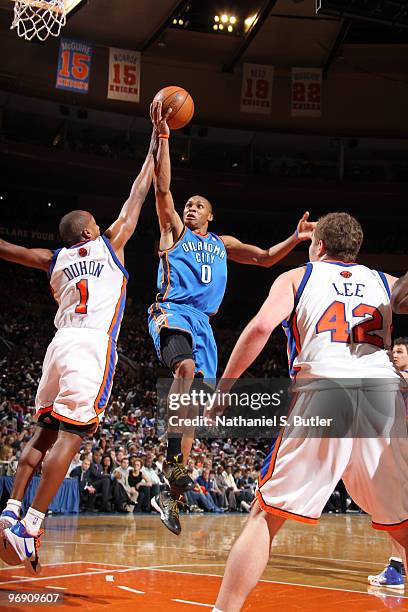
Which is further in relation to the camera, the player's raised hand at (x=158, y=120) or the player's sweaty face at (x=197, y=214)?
the player's sweaty face at (x=197, y=214)

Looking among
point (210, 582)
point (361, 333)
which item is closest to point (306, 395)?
point (361, 333)

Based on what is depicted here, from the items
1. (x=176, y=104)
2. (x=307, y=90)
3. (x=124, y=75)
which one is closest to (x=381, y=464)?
(x=176, y=104)

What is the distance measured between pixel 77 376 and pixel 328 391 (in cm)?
186

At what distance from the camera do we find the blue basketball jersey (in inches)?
239

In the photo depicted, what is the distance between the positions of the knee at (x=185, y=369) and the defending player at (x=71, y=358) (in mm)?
939

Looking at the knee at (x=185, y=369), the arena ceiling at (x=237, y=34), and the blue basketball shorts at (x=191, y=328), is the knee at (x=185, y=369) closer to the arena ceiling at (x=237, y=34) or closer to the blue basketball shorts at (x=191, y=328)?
the blue basketball shorts at (x=191, y=328)

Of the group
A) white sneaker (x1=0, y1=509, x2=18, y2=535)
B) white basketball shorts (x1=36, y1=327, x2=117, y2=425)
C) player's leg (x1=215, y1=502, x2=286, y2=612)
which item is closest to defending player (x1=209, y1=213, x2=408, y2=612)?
player's leg (x1=215, y1=502, x2=286, y2=612)

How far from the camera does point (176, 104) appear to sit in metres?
6.02

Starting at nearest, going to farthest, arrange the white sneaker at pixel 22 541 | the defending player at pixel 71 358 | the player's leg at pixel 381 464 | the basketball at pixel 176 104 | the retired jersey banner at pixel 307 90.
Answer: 1. the player's leg at pixel 381 464
2. the white sneaker at pixel 22 541
3. the defending player at pixel 71 358
4. the basketball at pixel 176 104
5. the retired jersey banner at pixel 307 90

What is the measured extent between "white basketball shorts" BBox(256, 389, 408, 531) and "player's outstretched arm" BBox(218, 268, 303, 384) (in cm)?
33

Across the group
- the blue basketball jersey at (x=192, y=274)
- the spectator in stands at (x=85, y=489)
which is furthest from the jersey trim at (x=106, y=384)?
the spectator in stands at (x=85, y=489)

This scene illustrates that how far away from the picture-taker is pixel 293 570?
21.2ft

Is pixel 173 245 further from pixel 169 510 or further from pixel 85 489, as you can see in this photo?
pixel 85 489

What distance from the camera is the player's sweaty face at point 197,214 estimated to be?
6.37 metres
